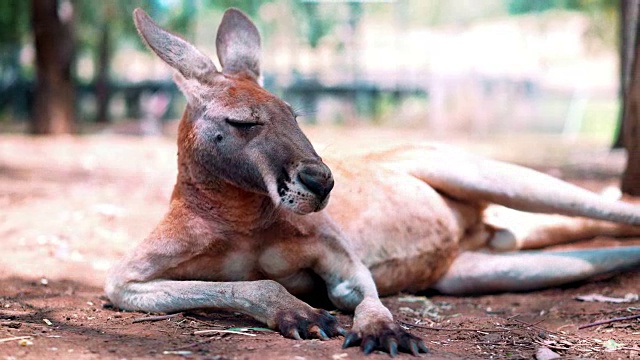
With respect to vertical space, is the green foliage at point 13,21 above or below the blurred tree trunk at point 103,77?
above

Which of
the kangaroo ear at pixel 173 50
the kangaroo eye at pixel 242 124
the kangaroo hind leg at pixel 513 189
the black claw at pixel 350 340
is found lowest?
the black claw at pixel 350 340

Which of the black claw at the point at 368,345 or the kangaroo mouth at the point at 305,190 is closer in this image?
the black claw at the point at 368,345

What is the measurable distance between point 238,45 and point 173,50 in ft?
1.77

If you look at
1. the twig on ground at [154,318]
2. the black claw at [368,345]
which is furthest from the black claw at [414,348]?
the twig on ground at [154,318]

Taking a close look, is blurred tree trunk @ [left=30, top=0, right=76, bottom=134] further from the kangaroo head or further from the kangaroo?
the kangaroo head

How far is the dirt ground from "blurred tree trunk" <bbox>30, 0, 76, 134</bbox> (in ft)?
17.7

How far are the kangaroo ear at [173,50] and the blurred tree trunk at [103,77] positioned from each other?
634 inches

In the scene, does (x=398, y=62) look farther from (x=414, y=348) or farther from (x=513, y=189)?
(x=414, y=348)

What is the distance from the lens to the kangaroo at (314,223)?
330cm

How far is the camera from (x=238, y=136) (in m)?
3.45

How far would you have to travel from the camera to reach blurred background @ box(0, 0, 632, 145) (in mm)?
17516

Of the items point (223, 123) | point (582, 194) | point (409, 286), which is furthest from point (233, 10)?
Result: point (582, 194)

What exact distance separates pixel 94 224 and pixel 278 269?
2.54m

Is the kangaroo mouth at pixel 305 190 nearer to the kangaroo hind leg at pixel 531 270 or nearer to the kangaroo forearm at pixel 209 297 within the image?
the kangaroo forearm at pixel 209 297
